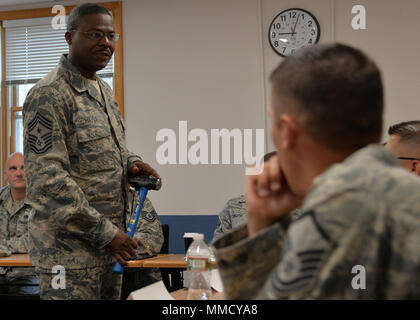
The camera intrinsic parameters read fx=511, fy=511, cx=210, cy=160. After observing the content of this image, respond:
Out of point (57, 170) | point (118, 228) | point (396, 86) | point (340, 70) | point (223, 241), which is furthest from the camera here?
point (396, 86)

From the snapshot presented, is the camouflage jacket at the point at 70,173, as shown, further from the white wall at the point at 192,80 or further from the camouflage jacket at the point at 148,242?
the white wall at the point at 192,80

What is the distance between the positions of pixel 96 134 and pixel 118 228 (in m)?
0.36

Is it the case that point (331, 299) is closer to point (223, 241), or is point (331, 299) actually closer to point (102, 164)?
point (223, 241)

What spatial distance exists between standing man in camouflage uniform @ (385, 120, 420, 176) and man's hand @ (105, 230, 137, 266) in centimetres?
110

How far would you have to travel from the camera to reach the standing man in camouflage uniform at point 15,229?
3457 millimetres

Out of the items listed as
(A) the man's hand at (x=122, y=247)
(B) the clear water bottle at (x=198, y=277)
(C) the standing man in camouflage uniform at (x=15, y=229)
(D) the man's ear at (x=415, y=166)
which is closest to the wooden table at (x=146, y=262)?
(C) the standing man in camouflage uniform at (x=15, y=229)

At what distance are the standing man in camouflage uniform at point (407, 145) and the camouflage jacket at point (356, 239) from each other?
58.9 inches

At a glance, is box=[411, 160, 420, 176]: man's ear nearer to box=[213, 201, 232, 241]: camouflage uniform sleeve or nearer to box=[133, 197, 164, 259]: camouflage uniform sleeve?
box=[213, 201, 232, 241]: camouflage uniform sleeve

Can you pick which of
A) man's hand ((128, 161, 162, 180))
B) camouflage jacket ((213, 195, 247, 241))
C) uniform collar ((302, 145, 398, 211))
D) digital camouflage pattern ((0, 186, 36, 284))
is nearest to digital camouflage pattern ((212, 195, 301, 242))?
camouflage jacket ((213, 195, 247, 241))

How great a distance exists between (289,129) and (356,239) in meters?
0.23

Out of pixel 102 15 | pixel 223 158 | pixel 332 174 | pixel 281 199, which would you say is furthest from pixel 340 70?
pixel 223 158

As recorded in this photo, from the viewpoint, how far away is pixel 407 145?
6.79 ft

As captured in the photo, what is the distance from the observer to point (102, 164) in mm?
1909

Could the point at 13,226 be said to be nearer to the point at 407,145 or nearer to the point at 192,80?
the point at 192,80
